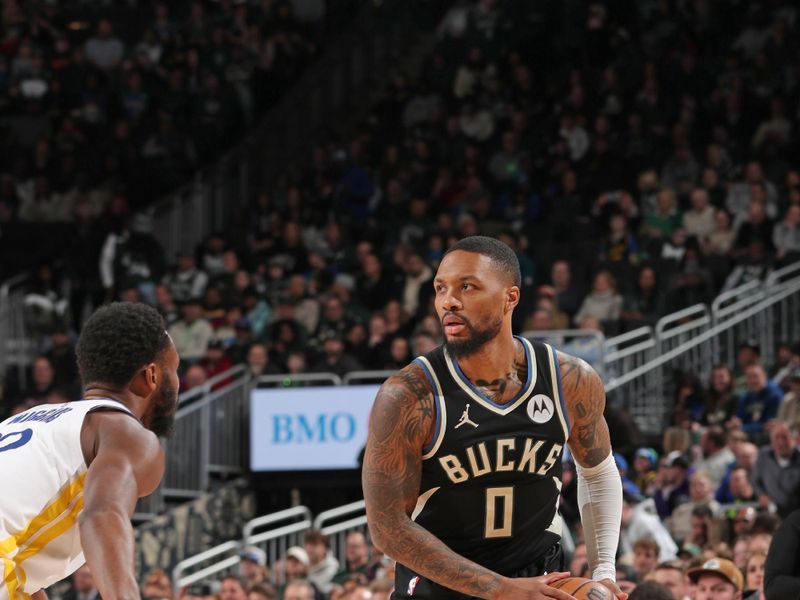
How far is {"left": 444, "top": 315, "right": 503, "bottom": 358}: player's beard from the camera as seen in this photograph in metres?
5.36

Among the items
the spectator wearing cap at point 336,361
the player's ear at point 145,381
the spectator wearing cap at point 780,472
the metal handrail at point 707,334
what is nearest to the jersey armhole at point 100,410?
the player's ear at point 145,381

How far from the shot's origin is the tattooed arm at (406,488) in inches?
202

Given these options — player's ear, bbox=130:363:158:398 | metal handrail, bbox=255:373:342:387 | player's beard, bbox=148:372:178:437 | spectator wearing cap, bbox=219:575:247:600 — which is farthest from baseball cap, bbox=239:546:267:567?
player's ear, bbox=130:363:158:398

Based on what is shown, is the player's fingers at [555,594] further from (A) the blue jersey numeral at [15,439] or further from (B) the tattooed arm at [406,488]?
(A) the blue jersey numeral at [15,439]

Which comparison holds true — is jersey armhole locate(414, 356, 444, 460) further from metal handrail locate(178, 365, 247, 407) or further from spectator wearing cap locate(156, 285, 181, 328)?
spectator wearing cap locate(156, 285, 181, 328)

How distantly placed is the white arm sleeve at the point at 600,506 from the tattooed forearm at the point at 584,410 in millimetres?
55

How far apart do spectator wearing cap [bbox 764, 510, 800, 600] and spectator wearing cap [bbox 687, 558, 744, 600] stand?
1.63 metres

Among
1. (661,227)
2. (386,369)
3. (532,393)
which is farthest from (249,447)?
(532,393)

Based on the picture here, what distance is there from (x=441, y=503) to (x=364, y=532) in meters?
9.63

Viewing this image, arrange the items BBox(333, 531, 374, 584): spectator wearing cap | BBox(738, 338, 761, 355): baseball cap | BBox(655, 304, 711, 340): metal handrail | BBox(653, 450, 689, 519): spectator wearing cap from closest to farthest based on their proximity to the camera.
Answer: BBox(653, 450, 689, 519): spectator wearing cap
BBox(333, 531, 374, 584): spectator wearing cap
BBox(738, 338, 761, 355): baseball cap
BBox(655, 304, 711, 340): metal handrail

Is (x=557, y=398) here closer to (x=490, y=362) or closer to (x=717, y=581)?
(x=490, y=362)

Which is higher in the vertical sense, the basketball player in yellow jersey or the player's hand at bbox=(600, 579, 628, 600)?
the basketball player in yellow jersey

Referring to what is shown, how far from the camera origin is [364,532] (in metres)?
14.8

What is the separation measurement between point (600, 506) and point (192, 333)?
42.0 feet
